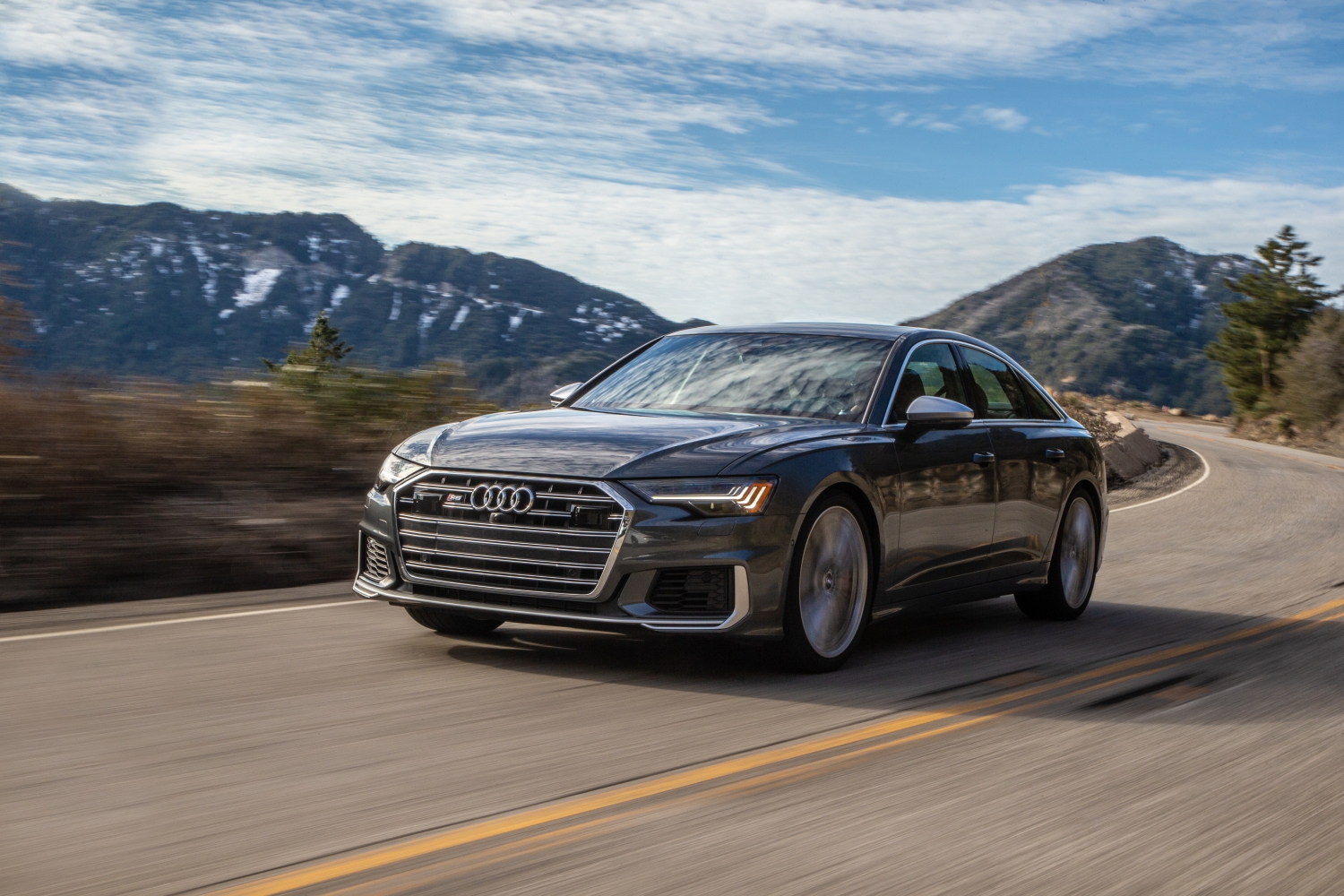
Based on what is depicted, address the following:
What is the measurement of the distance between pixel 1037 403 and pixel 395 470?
4.11 m

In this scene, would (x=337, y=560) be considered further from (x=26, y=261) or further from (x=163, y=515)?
(x=26, y=261)

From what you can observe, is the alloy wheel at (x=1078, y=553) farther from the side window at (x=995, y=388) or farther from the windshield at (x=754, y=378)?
the windshield at (x=754, y=378)

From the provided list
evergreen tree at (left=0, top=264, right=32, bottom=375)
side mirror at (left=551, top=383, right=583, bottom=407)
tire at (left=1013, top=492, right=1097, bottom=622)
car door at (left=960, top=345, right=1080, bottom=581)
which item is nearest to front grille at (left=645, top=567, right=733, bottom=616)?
side mirror at (left=551, top=383, right=583, bottom=407)

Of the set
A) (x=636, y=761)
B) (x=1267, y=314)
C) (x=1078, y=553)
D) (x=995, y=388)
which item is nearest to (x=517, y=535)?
(x=636, y=761)

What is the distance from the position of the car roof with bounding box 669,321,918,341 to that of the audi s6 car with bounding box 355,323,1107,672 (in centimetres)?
2

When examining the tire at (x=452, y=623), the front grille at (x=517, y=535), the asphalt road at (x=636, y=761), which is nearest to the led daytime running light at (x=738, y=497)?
the front grille at (x=517, y=535)

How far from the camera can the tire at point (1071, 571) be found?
8336 millimetres

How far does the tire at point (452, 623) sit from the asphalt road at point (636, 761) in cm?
8

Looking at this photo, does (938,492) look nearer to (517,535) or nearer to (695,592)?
(695,592)

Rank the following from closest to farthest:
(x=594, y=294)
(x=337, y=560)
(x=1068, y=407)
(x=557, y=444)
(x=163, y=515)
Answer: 1. (x=557, y=444)
2. (x=163, y=515)
3. (x=337, y=560)
4. (x=1068, y=407)
5. (x=594, y=294)

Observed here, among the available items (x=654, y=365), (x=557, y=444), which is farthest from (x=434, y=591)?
(x=654, y=365)

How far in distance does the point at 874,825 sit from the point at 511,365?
11696 mm

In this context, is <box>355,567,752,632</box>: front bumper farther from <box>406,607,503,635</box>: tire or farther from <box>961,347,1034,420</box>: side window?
<box>961,347,1034,420</box>: side window

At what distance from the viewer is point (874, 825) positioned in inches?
155
